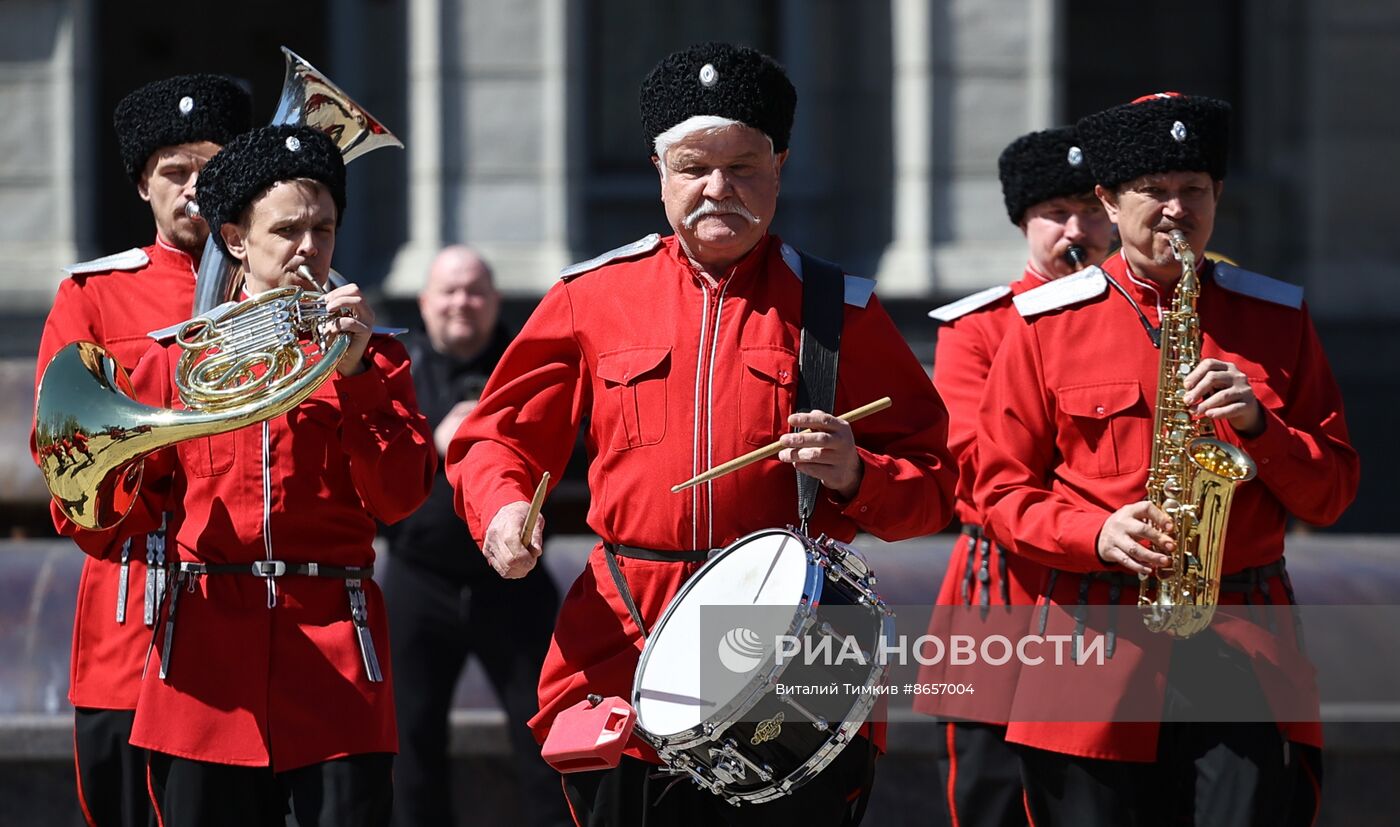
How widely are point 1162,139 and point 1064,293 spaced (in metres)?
0.41

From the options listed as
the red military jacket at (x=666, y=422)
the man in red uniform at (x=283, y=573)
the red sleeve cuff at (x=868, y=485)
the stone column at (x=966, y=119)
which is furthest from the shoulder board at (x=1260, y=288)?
the stone column at (x=966, y=119)

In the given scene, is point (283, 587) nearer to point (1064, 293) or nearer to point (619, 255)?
point (619, 255)

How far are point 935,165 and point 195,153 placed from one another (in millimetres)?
5276

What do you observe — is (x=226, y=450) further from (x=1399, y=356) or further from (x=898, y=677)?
(x=1399, y=356)

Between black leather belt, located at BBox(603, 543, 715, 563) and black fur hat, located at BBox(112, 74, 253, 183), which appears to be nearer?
black leather belt, located at BBox(603, 543, 715, 563)

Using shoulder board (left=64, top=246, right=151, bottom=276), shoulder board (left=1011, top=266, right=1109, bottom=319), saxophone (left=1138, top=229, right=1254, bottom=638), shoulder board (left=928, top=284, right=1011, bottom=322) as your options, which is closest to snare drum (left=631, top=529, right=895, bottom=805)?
saxophone (left=1138, top=229, right=1254, bottom=638)

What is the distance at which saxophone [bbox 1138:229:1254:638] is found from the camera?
14.8 feet

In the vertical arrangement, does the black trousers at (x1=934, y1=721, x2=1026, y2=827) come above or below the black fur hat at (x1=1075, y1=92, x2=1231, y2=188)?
below

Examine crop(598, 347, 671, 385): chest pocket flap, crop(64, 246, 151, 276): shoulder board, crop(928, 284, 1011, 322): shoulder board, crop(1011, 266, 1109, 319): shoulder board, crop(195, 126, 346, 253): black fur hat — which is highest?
crop(195, 126, 346, 253): black fur hat

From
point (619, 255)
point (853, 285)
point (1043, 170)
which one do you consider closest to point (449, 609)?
point (1043, 170)

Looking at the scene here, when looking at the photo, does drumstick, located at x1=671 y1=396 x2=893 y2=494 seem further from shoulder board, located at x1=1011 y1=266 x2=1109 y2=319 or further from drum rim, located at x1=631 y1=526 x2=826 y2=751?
shoulder board, located at x1=1011 y1=266 x2=1109 y2=319

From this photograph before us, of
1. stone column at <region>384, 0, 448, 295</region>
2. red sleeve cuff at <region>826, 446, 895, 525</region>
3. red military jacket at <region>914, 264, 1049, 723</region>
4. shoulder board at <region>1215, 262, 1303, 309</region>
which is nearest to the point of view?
red sleeve cuff at <region>826, 446, 895, 525</region>

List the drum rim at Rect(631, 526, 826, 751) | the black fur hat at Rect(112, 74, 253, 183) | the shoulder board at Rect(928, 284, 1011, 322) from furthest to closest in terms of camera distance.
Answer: the shoulder board at Rect(928, 284, 1011, 322)
the black fur hat at Rect(112, 74, 253, 183)
the drum rim at Rect(631, 526, 826, 751)

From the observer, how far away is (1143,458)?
4711 mm
